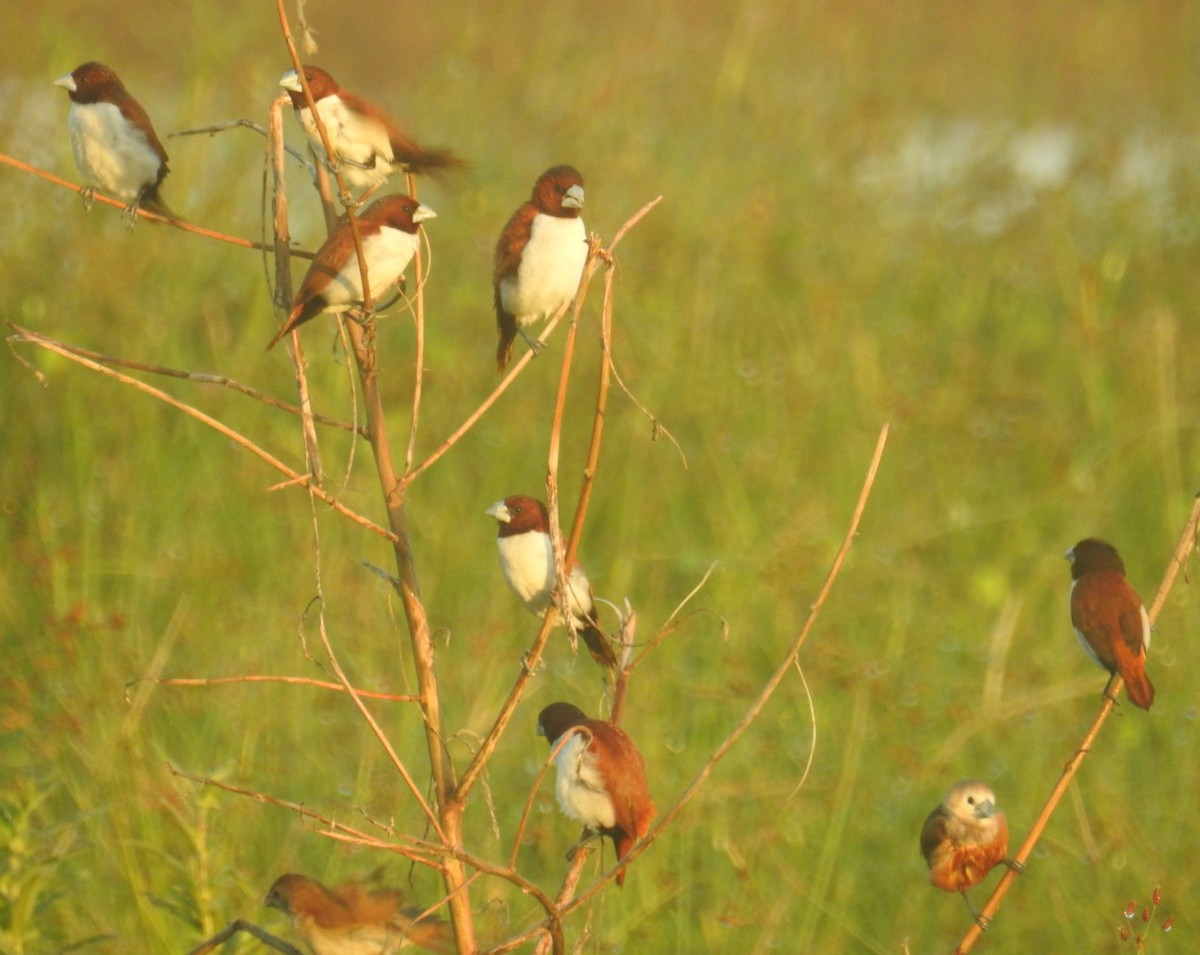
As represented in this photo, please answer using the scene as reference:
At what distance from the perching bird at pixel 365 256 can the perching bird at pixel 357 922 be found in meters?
1.11

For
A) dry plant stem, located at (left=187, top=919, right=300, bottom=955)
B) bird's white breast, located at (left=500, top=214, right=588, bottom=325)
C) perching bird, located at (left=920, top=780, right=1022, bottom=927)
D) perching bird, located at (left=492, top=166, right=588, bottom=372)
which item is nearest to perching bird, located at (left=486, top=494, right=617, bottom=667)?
perching bird, located at (left=492, top=166, right=588, bottom=372)

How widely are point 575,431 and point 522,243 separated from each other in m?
3.85

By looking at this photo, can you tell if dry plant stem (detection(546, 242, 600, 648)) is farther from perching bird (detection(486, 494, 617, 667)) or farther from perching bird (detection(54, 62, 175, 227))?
perching bird (detection(54, 62, 175, 227))

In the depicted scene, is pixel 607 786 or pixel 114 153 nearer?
pixel 607 786

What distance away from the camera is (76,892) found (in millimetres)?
4121

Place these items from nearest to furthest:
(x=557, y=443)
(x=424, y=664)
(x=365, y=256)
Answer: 1. (x=557, y=443)
2. (x=424, y=664)
3. (x=365, y=256)

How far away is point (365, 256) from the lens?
2816mm

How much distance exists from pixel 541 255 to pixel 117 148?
1.04 m

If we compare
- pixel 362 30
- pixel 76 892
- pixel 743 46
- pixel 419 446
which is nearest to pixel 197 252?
pixel 419 446

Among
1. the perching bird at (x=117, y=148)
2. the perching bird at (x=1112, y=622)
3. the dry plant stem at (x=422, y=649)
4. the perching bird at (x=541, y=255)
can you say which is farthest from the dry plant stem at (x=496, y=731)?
the perching bird at (x=117, y=148)

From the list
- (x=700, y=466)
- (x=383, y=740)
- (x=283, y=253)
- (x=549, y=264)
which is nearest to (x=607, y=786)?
(x=383, y=740)

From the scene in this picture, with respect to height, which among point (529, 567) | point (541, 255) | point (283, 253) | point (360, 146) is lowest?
point (529, 567)

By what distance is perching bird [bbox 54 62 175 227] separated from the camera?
3855mm

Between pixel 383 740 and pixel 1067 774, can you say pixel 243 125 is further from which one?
pixel 1067 774
